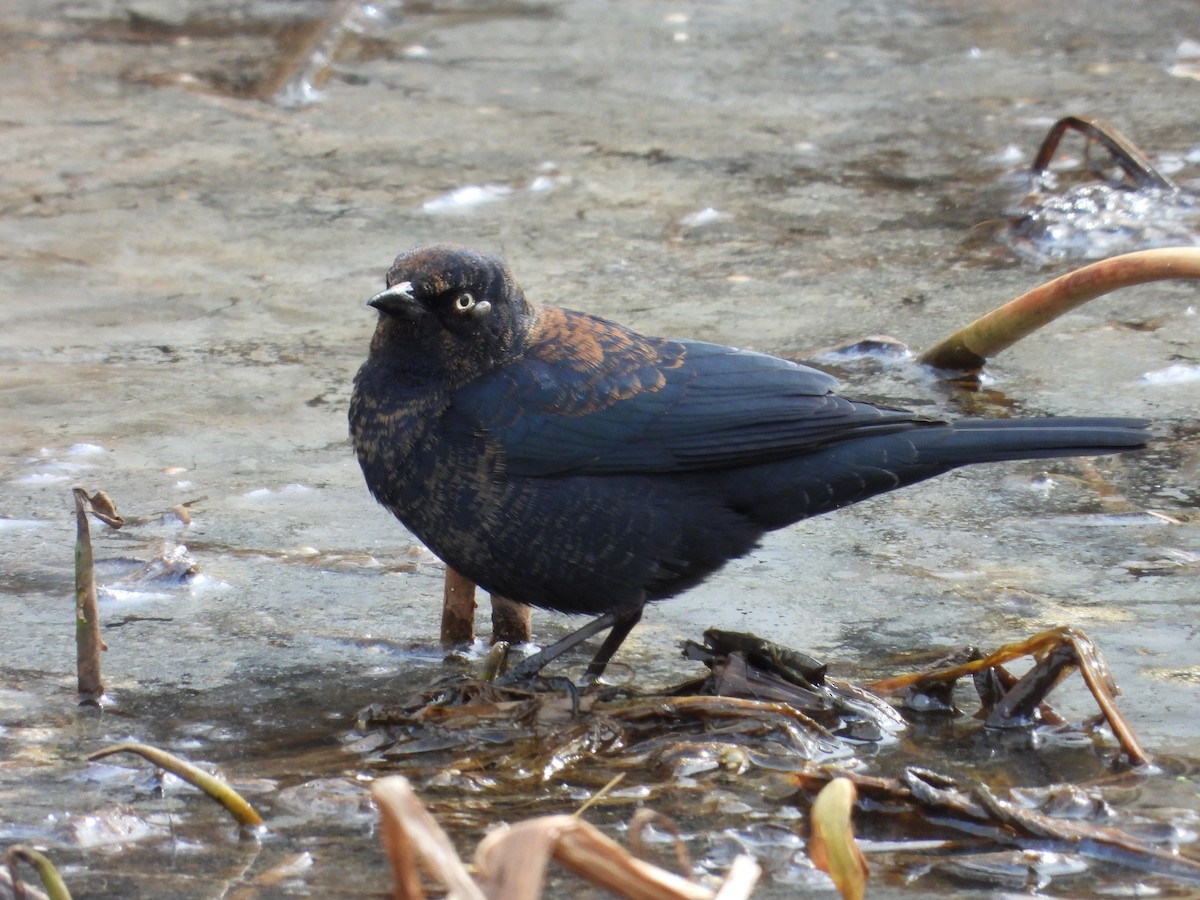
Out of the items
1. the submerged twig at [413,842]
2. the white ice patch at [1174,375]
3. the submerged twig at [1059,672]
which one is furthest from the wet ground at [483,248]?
the submerged twig at [413,842]

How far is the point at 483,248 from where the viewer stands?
23.0ft

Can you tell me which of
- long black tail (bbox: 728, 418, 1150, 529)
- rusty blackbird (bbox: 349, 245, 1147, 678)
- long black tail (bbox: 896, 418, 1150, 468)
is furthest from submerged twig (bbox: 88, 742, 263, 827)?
long black tail (bbox: 896, 418, 1150, 468)

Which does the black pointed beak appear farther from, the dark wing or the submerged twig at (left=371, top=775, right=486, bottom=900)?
the submerged twig at (left=371, top=775, right=486, bottom=900)

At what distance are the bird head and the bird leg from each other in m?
0.70

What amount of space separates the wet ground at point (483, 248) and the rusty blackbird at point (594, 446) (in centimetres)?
30

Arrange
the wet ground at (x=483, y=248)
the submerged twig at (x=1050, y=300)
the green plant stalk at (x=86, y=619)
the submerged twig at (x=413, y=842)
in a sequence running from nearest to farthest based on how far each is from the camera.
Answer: the submerged twig at (x=413, y=842) → the green plant stalk at (x=86, y=619) → the wet ground at (x=483, y=248) → the submerged twig at (x=1050, y=300)

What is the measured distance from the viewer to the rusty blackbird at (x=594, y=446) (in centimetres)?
406

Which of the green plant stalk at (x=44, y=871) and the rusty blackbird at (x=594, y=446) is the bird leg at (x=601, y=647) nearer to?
the rusty blackbird at (x=594, y=446)

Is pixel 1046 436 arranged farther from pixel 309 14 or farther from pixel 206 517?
pixel 309 14

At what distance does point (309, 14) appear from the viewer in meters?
10.5

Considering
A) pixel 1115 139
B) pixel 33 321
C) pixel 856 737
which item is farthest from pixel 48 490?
pixel 1115 139

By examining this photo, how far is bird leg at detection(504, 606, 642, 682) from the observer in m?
4.14

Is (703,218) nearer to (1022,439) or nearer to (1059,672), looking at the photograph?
(1022,439)

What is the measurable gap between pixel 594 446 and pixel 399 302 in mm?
598
